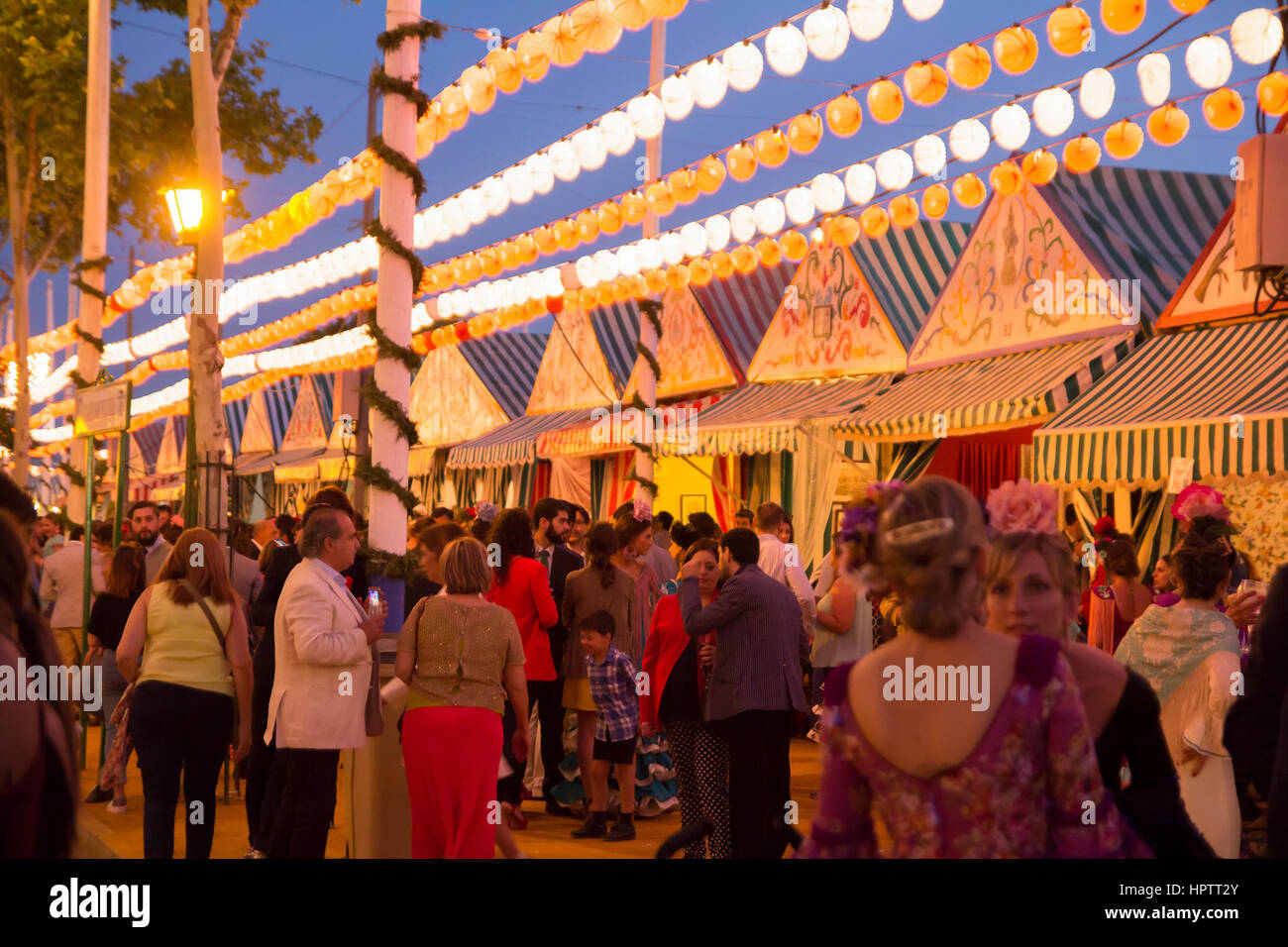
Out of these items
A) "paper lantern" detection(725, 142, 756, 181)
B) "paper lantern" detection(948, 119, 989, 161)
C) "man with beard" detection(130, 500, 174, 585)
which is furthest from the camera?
"paper lantern" detection(725, 142, 756, 181)

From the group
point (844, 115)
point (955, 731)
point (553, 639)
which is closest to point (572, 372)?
point (844, 115)

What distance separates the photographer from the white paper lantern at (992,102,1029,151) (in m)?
11.3

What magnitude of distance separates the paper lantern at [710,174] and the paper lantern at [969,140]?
250 cm

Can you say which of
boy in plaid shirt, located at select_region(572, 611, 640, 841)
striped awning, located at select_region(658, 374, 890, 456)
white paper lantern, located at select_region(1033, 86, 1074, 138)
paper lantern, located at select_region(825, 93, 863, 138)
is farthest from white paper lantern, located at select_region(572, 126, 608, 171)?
boy in plaid shirt, located at select_region(572, 611, 640, 841)

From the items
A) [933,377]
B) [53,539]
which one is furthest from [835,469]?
[53,539]

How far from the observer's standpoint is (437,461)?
2491 cm

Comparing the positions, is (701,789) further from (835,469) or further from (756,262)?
(756,262)

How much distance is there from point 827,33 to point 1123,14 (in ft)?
7.09

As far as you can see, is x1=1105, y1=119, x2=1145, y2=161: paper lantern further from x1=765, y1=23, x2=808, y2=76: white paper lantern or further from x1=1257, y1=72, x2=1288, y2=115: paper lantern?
x1=765, y1=23, x2=808, y2=76: white paper lantern

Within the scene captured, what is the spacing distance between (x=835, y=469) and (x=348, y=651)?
9551 millimetres

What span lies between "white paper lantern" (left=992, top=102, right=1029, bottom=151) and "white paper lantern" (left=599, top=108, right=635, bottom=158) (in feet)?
11.2

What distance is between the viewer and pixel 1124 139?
445 inches

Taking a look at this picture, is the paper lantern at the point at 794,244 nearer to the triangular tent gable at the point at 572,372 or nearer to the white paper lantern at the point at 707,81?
the white paper lantern at the point at 707,81

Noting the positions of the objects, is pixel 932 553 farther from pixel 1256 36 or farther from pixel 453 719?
pixel 1256 36
